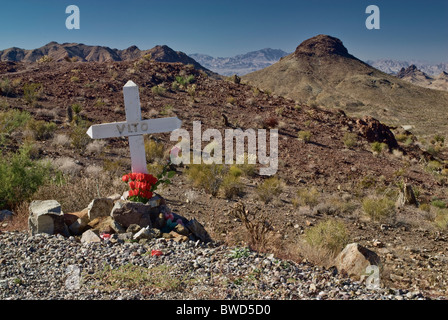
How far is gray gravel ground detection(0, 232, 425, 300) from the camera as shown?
3.94 meters

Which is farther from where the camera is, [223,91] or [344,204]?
[223,91]

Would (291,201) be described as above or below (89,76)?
below

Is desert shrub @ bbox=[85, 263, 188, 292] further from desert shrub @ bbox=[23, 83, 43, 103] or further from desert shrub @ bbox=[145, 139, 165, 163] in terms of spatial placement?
desert shrub @ bbox=[23, 83, 43, 103]

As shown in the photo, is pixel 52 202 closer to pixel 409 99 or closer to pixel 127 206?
pixel 127 206

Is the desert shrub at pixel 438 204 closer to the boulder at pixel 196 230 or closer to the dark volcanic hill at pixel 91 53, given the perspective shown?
the boulder at pixel 196 230

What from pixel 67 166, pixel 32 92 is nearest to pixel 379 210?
pixel 67 166

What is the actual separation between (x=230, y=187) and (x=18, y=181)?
5565 millimetres

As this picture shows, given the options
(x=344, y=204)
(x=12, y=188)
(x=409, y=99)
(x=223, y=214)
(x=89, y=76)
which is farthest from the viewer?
(x=409, y=99)

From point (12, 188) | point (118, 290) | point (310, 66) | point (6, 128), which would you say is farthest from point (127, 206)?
point (310, 66)

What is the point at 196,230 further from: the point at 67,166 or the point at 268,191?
the point at 67,166

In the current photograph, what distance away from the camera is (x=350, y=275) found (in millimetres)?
5180

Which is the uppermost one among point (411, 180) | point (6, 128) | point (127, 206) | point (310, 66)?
point (310, 66)

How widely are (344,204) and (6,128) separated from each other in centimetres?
1193

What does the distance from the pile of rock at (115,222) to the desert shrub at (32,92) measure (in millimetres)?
13660
